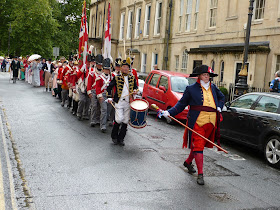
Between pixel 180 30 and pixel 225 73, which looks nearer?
pixel 225 73

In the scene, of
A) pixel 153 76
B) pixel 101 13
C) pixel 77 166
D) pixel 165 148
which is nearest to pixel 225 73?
pixel 153 76

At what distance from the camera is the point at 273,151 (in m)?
7.81

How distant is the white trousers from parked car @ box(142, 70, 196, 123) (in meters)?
4.00

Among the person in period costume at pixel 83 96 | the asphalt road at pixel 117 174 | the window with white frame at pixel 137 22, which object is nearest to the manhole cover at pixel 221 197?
the asphalt road at pixel 117 174

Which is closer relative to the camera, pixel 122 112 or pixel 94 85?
Result: pixel 122 112

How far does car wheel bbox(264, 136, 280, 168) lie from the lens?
25.2ft

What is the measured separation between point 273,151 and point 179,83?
6.21 m

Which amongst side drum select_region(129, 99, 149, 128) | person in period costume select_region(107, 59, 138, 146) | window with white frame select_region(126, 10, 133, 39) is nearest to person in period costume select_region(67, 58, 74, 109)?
person in period costume select_region(107, 59, 138, 146)

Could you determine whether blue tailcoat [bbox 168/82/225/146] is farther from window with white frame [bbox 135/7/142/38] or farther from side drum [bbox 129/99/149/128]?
window with white frame [bbox 135/7/142/38]

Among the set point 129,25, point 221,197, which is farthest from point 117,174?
point 129,25

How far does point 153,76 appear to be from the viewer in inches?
586

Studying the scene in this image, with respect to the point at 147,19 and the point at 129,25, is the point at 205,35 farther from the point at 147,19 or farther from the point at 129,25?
the point at 129,25

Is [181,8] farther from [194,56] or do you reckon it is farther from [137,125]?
[137,125]

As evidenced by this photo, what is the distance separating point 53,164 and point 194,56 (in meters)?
19.1
